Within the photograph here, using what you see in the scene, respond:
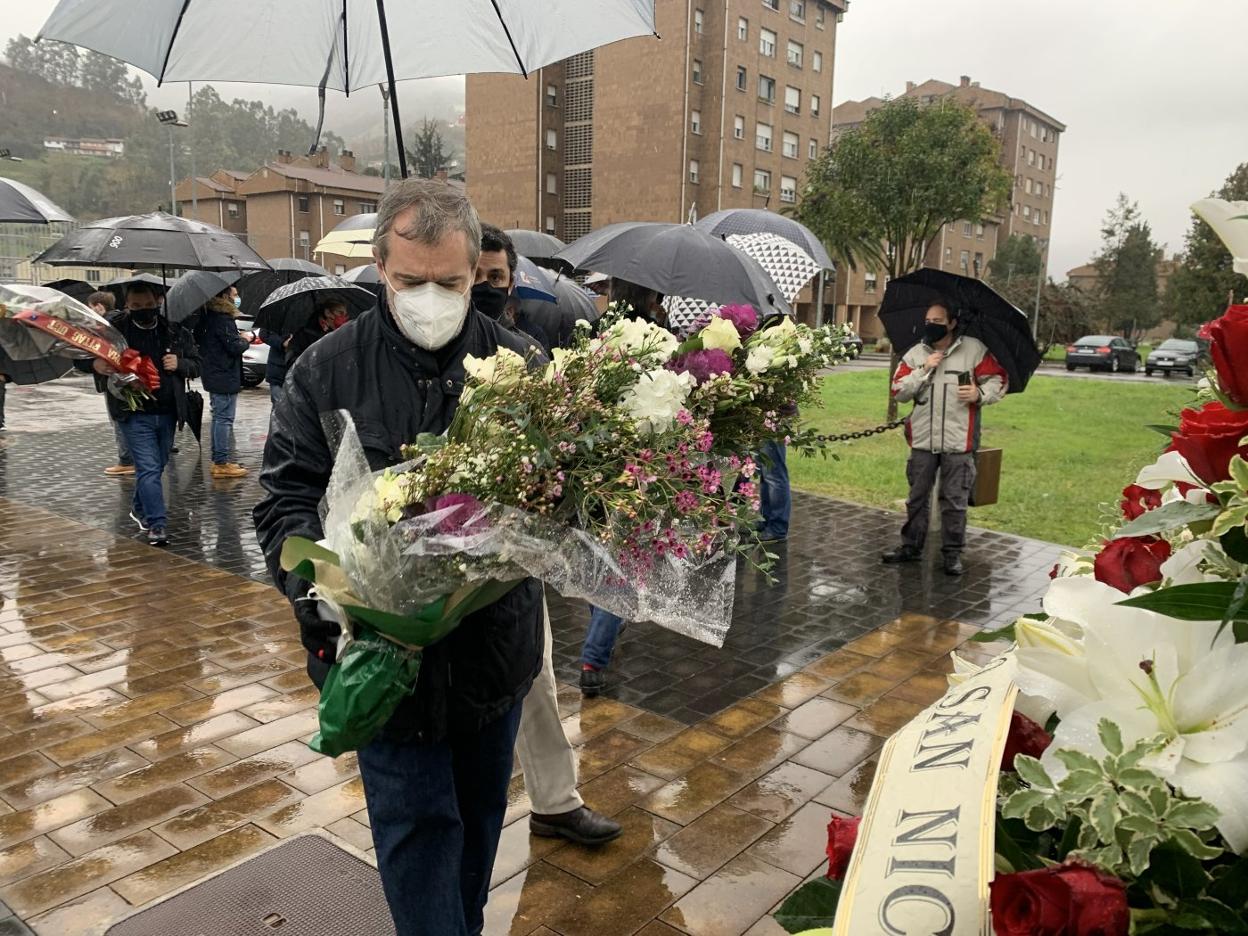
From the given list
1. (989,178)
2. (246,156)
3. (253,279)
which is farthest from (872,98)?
(253,279)

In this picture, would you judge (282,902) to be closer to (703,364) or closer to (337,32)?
(703,364)

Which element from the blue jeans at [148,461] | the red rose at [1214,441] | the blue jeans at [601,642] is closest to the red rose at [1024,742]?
the red rose at [1214,441]

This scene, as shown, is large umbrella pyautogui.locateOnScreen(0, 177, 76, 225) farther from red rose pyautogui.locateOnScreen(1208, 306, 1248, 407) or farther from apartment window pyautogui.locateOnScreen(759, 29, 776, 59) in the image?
apartment window pyautogui.locateOnScreen(759, 29, 776, 59)

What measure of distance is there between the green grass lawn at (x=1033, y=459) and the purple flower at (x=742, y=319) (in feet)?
4.03

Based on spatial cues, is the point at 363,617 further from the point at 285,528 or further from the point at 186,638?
the point at 186,638

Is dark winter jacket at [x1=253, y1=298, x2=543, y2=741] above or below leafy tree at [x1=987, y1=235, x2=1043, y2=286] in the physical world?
below

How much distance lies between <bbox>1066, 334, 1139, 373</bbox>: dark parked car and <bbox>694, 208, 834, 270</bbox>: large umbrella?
109 ft

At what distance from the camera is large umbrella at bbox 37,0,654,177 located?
11.4ft

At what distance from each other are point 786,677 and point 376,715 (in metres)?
3.33

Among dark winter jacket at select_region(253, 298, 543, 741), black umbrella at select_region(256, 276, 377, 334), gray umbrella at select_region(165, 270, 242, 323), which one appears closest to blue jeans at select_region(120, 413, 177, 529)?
black umbrella at select_region(256, 276, 377, 334)

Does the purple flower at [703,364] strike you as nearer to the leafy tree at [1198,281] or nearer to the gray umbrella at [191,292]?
the gray umbrella at [191,292]

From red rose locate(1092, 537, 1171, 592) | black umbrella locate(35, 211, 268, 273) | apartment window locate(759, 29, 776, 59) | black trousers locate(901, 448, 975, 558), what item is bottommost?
black trousers locate(901, 448, 975, 558)

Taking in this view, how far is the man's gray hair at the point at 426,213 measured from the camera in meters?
2.26

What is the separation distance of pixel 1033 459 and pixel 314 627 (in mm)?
12222
